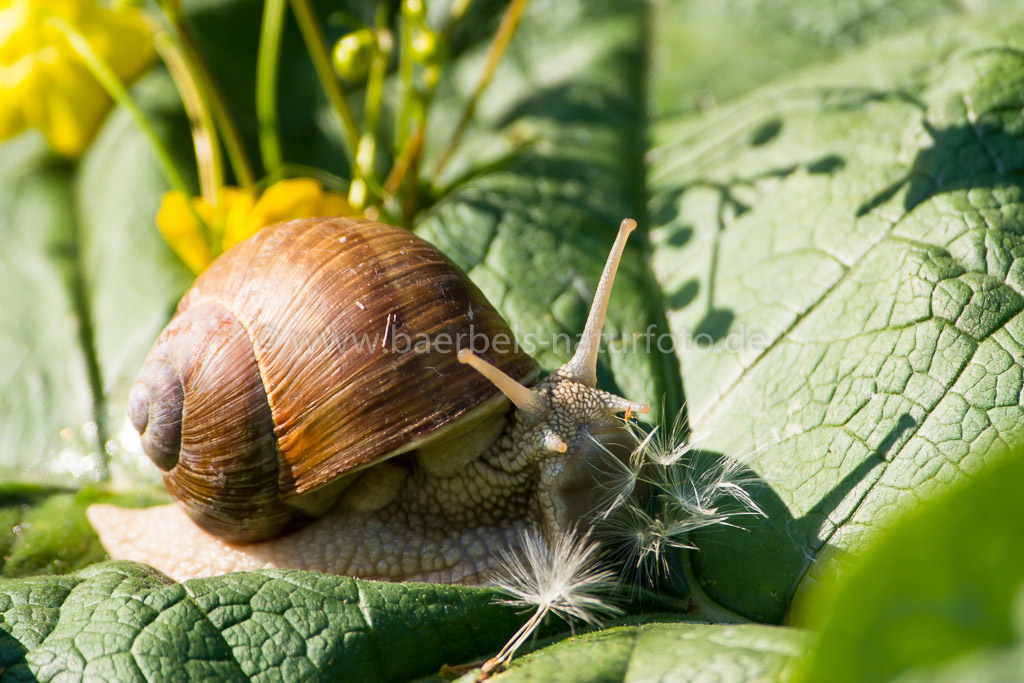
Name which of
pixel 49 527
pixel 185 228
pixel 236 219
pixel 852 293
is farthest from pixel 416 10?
pixel 49 527

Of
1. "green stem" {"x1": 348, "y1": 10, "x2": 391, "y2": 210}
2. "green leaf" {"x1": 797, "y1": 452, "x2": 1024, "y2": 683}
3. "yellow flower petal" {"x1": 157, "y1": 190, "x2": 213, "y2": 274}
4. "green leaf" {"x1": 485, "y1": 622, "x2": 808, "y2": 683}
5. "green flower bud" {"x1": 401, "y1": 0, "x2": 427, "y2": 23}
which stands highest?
"green flower bud" {"x1": 401, "y1": 0, "x2": 427, "y2": 23}

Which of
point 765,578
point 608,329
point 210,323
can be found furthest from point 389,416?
point 765,578

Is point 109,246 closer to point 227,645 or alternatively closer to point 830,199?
point 227,645

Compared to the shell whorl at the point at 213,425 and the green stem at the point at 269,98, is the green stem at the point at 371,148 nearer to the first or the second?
the green stem at the point at 269,98

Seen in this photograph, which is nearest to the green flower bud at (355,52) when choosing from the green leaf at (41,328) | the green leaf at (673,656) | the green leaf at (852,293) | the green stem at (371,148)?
the green stem at (371,148)

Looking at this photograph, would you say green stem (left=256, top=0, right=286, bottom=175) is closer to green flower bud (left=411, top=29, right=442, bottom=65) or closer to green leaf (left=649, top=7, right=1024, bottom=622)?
green flower bud (left=411, top=29, right=442, bottom=65)

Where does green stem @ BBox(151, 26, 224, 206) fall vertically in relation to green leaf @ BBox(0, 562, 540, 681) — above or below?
above

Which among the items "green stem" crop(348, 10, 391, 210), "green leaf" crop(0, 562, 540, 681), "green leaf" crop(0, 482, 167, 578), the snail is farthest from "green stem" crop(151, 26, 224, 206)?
"green leaf" crop(0, 562, 540, 681)

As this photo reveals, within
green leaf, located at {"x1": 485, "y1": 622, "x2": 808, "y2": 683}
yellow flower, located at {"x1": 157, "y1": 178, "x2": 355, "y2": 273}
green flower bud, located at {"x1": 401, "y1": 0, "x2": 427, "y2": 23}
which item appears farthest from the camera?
yellow flower, located at {"x1": 157, "y1": 178, "x2": 355, "y2": 273}
